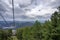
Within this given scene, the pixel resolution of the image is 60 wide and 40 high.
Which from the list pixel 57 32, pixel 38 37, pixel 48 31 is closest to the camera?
pixel 57 32

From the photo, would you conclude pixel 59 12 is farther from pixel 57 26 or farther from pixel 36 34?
pixel 36 34

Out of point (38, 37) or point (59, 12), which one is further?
point (38, 37)

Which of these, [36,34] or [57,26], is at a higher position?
[57,26]

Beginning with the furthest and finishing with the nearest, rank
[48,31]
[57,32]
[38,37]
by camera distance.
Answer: [38,37]
[48,31]
[57,32]

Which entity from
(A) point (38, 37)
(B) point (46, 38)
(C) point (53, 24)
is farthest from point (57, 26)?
(A) point (38, 37)

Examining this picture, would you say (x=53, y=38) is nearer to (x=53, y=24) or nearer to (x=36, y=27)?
(x=53, y=24)

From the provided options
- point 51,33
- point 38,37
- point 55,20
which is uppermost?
point 55,20

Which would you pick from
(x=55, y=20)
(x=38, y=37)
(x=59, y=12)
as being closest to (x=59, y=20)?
(x=55, y=20)

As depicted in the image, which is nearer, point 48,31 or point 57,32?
point 57,32

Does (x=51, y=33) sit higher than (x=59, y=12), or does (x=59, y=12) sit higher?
(x=59, y=12)
